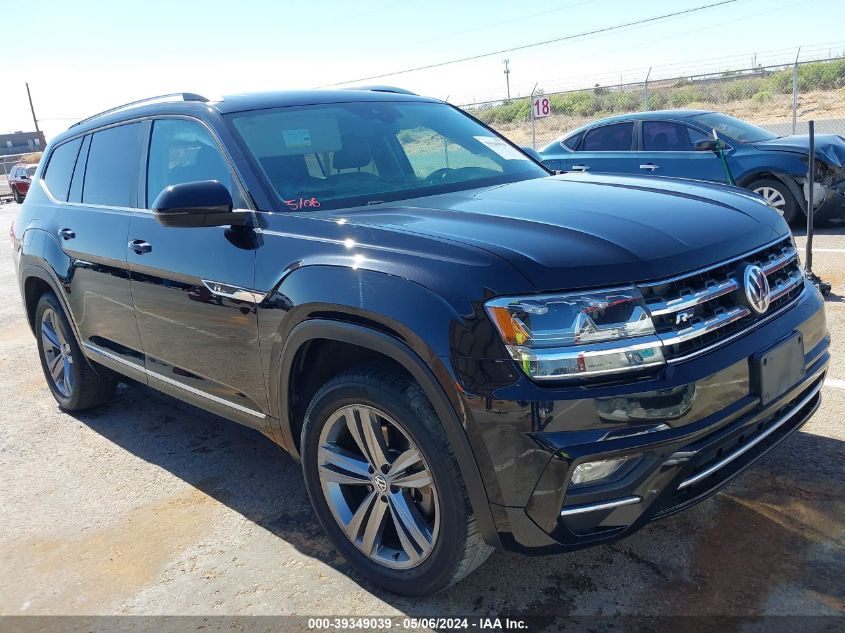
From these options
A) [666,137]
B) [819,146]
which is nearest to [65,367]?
[666,137]

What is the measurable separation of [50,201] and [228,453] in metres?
2.04

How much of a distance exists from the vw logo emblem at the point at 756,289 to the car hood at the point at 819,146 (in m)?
6.97

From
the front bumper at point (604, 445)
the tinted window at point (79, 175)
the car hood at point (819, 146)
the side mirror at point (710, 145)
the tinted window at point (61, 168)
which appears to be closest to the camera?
the front bumper at point (604, 445)

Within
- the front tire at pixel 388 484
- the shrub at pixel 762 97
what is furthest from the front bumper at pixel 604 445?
the shrub at pixel 762 97

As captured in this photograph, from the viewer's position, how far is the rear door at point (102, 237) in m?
4.00

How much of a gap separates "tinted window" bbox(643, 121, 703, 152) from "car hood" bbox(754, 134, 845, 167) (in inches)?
32.4

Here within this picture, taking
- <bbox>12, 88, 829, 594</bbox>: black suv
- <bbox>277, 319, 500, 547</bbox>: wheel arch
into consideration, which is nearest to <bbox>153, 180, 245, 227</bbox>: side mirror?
<bbox>12, 88, 829, 594</bbox>: black suv

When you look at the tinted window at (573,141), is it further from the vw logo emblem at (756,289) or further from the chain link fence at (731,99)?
the chain link fence at (731,99)

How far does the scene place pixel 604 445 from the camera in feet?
7.25

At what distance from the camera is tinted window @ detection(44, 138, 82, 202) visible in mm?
4809

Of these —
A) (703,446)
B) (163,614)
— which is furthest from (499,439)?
(163,614)

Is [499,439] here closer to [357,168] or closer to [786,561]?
[786,561]

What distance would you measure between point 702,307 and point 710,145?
7531 mm

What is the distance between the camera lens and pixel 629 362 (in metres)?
2.25
